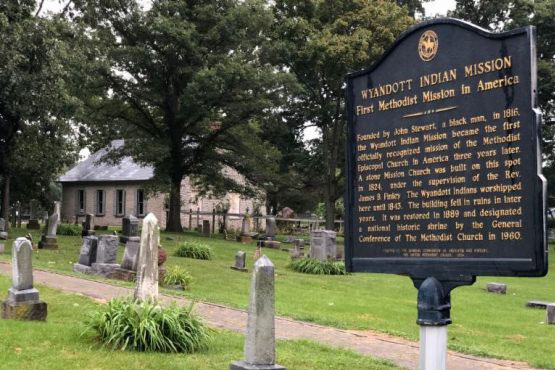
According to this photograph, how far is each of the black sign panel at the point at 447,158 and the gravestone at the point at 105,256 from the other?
12219 millimetres

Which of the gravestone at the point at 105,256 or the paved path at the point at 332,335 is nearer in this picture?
the paved path at the point at 332,335

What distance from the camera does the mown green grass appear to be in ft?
24.7

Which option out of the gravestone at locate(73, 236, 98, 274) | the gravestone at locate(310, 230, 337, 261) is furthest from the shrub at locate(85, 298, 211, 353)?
the gravestone at locate(310, 230, 337, 261)

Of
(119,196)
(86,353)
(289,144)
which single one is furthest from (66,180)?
(86,353)

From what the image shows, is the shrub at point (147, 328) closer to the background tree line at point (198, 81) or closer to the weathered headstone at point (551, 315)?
the weathered headstone at point (551, 315)

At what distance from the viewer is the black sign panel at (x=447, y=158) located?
4.95 m

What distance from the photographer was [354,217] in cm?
623

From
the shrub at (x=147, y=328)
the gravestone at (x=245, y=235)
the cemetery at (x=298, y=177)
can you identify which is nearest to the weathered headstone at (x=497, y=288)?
the cemetery at (x=298, y=177)

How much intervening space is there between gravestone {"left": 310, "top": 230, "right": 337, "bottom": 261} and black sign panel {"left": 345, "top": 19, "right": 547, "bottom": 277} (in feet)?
56.3

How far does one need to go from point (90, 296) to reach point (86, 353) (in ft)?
16.3

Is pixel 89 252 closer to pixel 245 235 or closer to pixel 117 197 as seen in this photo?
pixel 245 235

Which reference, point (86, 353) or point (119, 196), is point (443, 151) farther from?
point (119, 196)

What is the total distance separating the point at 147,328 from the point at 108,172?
4525 centimetres

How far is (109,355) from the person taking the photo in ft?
26.0
